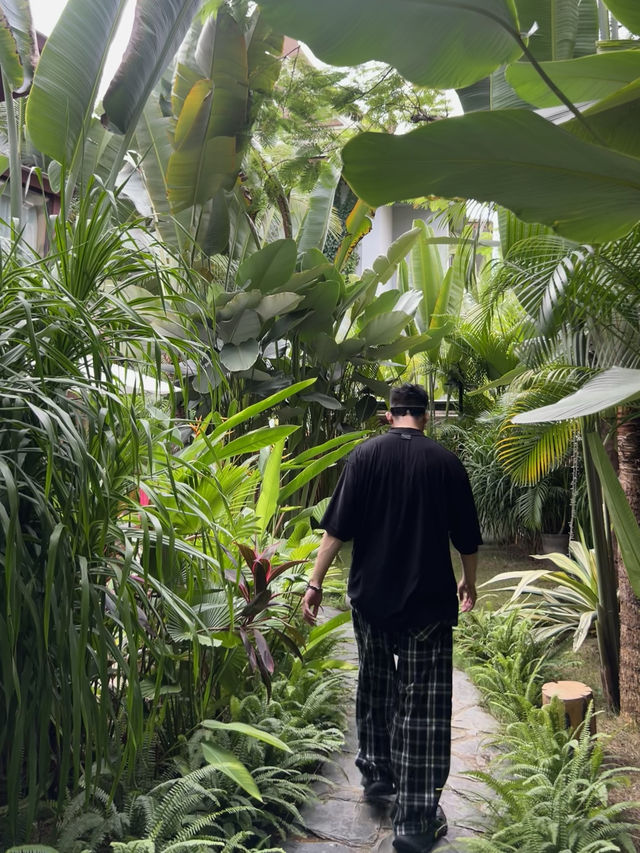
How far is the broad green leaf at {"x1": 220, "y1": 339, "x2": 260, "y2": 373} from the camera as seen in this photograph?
6422 millimetres

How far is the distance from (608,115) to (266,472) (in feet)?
7.96

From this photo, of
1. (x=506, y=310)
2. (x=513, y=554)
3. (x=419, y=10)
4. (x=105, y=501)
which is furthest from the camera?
(x=506, y=310)

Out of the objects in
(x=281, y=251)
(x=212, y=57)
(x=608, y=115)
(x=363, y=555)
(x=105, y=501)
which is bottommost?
(x=363, y=555)

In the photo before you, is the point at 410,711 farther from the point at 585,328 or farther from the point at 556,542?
the point at 556,542

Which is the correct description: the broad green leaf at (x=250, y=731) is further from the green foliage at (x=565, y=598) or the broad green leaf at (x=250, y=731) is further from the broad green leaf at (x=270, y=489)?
the green foliage at (x=565, y=598)

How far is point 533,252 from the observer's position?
164 inches

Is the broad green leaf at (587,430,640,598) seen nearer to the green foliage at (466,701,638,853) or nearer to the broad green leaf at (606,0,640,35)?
the green foliage at (466,701,638,853)

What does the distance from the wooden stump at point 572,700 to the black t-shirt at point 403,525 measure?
1.08m

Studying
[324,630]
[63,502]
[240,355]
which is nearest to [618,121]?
[63,502]

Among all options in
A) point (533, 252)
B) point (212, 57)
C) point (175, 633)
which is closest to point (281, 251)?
point (212, 57)

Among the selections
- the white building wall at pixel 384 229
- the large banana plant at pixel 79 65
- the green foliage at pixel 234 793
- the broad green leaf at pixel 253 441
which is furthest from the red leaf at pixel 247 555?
the white building wall at pixel 384 229

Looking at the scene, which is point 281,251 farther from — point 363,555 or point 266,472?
point 363,555

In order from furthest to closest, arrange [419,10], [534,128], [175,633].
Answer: [175,633], [419,10], [534,128]

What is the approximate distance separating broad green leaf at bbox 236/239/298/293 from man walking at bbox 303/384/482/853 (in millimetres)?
3869
